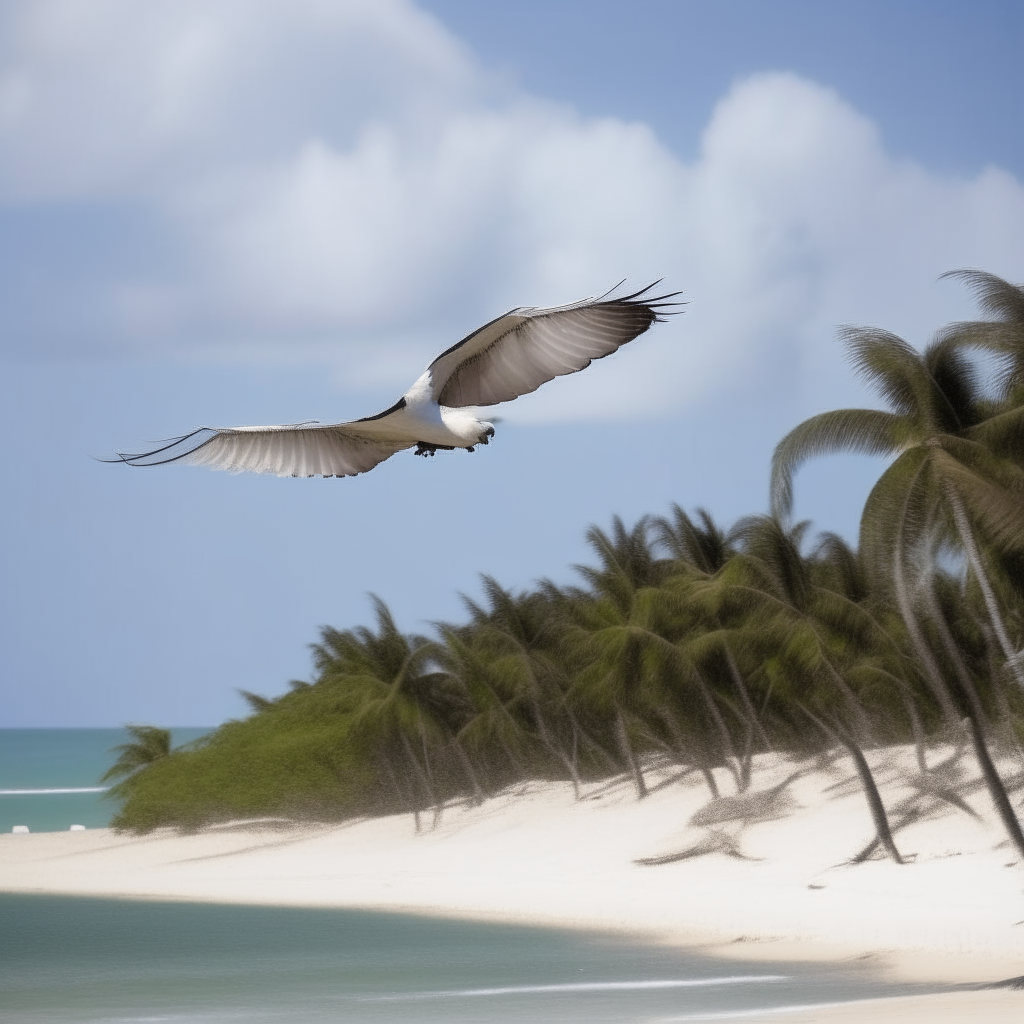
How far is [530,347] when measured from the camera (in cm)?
634

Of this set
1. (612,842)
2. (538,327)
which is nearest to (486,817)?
(612,842)

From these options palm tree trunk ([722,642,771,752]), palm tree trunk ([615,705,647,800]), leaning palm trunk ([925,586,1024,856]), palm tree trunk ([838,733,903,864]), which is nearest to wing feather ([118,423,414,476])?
leaning palm trunk ([925,586,1024,856])

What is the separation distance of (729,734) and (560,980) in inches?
632

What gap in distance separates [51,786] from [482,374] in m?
96.3

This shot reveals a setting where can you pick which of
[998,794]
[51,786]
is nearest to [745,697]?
[998,794]

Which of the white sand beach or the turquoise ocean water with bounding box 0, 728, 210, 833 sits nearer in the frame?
the white sand beach

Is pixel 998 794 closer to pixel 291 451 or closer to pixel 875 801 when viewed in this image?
pixel 875 801

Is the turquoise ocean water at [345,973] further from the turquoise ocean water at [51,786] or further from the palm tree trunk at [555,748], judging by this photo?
the turquoise ocean water at [51,786]

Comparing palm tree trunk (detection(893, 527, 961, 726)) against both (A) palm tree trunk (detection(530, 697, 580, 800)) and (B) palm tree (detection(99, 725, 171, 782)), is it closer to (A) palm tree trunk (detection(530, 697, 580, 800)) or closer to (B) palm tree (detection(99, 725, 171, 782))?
(A) palm tree trunk (detection(530, 697, 580, 800))

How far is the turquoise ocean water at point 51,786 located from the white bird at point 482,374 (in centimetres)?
4344

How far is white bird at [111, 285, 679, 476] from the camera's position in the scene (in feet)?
20.0

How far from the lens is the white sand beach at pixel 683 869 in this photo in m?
22.5

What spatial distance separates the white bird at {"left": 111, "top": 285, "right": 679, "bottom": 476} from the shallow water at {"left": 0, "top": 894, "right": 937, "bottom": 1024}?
44.3 feet

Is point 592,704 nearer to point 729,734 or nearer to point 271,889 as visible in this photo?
point 729,734
